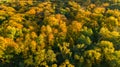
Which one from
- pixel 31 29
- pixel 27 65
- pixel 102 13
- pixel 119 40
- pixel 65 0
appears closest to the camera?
pixel 27 65

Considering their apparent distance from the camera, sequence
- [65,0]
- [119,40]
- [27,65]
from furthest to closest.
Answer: [65,0], [119,40], [27,65]

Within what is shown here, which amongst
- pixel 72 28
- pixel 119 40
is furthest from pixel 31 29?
pixel 119 40

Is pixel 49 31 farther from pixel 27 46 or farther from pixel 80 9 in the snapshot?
pixel 80 9

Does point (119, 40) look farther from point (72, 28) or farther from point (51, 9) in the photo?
point (51, 9)

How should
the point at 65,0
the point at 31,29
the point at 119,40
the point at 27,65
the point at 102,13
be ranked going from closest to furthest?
the point at 27,65, the point at 119,40, the point at 31,29, the point at 102,13, the point at 65,0

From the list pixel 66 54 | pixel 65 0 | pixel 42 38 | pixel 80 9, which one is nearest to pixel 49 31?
pixel 42 38

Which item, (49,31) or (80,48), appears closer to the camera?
(80,48)
